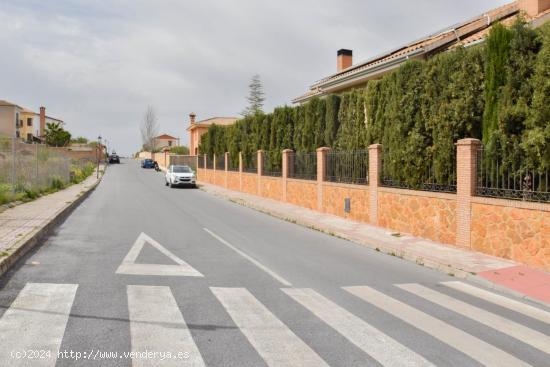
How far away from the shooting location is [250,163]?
2852cm

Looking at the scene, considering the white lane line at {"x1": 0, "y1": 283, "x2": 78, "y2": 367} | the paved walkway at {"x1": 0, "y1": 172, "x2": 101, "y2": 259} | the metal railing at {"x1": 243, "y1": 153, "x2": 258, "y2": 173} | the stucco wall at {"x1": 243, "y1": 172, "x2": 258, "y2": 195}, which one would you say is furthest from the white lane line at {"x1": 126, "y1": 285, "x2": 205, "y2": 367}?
the metal railing at {"x1": 243, "y1": 153, "x2": 258, "y2": 173}

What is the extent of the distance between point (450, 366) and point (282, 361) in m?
1.48

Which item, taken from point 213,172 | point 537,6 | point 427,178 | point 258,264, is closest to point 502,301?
point 258,264

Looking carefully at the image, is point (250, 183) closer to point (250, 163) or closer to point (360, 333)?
point (250, 163)

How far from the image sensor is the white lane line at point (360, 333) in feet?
14.7

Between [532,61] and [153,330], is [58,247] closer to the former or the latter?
[153,330]

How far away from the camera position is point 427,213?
1188 centimetres

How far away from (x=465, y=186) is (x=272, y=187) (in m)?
13.9

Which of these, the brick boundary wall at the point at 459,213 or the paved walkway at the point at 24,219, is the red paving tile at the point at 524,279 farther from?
the paved walkway at the point at 24,219

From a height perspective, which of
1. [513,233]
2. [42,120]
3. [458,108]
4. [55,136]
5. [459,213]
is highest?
[42,120]

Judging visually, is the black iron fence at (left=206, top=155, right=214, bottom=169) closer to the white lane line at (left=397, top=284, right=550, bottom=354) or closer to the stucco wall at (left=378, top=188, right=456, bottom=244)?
the stucco wall at (left=378, top=188, right=456, bottom=244)

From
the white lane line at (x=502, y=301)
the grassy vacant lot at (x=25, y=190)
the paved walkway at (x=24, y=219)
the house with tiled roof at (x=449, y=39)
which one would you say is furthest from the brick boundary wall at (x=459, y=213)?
the grassy vacant lot at (x=25, y=190)

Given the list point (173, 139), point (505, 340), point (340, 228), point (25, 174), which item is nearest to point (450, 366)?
point (505, 340)

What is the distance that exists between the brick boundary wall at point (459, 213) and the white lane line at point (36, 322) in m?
7.61
